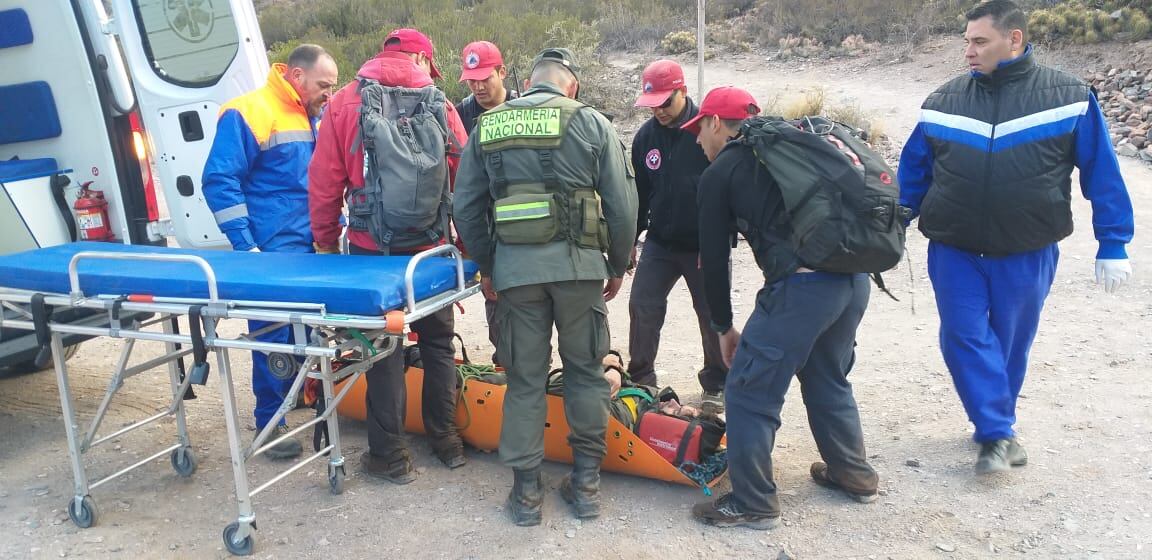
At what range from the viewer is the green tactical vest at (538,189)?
3369 mm

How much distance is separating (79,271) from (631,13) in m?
15.4

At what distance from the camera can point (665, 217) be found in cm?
448

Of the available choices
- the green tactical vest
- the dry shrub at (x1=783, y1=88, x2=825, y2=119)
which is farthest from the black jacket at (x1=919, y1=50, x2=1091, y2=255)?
the dry shrub at (x1=783, y1=88, x2=825, y2=119)

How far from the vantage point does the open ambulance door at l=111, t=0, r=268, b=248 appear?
486 centimetres

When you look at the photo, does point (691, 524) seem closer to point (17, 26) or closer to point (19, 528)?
point (19, 528)

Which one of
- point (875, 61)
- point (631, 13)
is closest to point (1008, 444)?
point (875, 61)

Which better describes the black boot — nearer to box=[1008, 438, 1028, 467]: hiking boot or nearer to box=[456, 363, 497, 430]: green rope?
box=[456, 363, 497, 430]: green rope

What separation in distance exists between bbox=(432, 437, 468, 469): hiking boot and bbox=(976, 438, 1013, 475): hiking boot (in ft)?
7.33

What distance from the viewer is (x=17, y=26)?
5.02m

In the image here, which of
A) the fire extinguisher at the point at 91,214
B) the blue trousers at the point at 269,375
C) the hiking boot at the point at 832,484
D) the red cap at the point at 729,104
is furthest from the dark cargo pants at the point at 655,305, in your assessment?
the fire extinguisher at the point at 91,214

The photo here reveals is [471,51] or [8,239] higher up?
[471,51]

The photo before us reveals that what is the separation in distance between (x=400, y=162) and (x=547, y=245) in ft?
2.47

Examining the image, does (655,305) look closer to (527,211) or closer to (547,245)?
(547,245)

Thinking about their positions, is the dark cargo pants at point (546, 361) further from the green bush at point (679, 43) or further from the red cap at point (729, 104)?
the green bush at point (679, 43)
